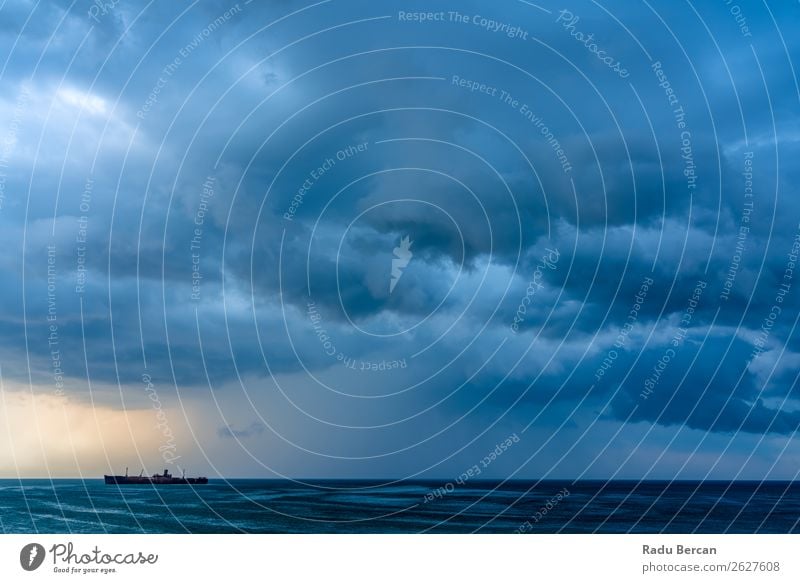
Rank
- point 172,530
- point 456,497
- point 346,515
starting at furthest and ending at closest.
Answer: point 456,497
point 346,515
point 172,530

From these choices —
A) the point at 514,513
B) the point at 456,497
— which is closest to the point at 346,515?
the point at 514,513
